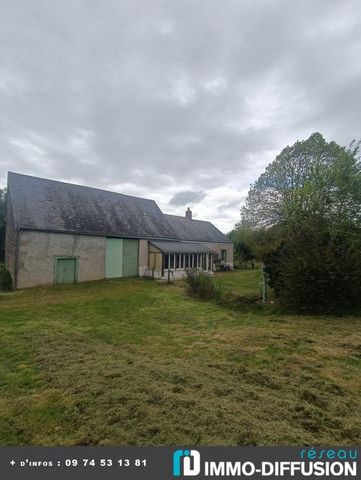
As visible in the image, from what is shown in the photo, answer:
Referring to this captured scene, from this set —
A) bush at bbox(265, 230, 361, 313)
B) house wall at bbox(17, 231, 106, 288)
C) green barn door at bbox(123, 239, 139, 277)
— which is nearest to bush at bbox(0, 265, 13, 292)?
house wall at bbox(17, 231, 106, 288)

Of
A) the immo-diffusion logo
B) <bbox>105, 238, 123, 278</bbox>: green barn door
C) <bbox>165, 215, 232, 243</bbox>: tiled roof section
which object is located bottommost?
the immo-diffusion logo

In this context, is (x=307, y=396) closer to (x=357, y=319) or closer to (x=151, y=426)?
(x=151, y=426)

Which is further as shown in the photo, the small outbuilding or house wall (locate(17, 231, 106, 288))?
the small outbuilding

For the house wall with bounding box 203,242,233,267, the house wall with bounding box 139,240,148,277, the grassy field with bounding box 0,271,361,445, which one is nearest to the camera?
the grassy field with bounding box 0,271,361,445

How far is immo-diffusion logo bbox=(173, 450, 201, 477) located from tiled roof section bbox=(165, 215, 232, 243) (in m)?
23.5

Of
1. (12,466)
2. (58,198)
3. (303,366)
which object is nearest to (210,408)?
(12,466)

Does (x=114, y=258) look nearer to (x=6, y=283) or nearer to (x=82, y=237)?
(x=82, y=237)

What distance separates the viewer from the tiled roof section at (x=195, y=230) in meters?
27.0

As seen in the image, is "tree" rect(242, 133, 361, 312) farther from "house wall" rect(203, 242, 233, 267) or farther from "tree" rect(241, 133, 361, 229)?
"house wall" rect(203, 242, 233, 267)

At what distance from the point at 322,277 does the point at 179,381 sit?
6.94m

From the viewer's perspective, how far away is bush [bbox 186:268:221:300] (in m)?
11.7

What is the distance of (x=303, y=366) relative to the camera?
4.68 m

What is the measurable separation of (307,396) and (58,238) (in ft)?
51.3

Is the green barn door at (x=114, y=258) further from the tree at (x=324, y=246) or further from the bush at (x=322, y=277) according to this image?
the bush at (x=322, y=277)
